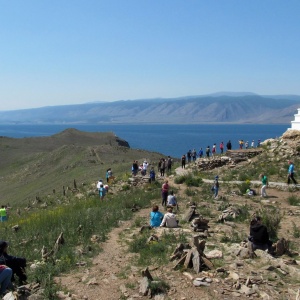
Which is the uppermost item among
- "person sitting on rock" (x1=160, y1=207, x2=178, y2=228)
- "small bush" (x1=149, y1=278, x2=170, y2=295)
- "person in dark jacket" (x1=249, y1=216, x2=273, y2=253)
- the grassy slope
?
"person in dark jacket" (x1=249, y1=216, x2=273, y2=253)

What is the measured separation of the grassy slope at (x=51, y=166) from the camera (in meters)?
42.5

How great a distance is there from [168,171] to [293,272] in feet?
72.9

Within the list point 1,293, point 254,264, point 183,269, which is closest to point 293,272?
point 254,264

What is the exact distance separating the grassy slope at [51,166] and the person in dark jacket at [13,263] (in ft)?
88.4

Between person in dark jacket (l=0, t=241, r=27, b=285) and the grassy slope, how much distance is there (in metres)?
26.9

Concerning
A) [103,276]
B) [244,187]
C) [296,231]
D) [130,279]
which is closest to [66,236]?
[103,276]

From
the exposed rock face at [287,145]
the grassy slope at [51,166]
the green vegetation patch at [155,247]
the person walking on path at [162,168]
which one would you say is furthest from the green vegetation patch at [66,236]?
the grassy slope at [51,166]

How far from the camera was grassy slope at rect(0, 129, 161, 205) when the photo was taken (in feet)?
139

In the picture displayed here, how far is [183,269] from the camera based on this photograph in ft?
34.9

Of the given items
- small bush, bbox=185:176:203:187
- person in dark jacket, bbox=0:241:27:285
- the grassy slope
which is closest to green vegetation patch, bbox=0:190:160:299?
person in dark jacket, bbox=0:241:27:285

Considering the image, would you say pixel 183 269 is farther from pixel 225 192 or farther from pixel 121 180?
pixel 121 180

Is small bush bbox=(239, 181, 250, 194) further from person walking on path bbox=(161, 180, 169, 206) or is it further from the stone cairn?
the stone cairn

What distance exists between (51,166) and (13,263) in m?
47.8

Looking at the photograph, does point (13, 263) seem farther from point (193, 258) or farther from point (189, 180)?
point (189, 180)
